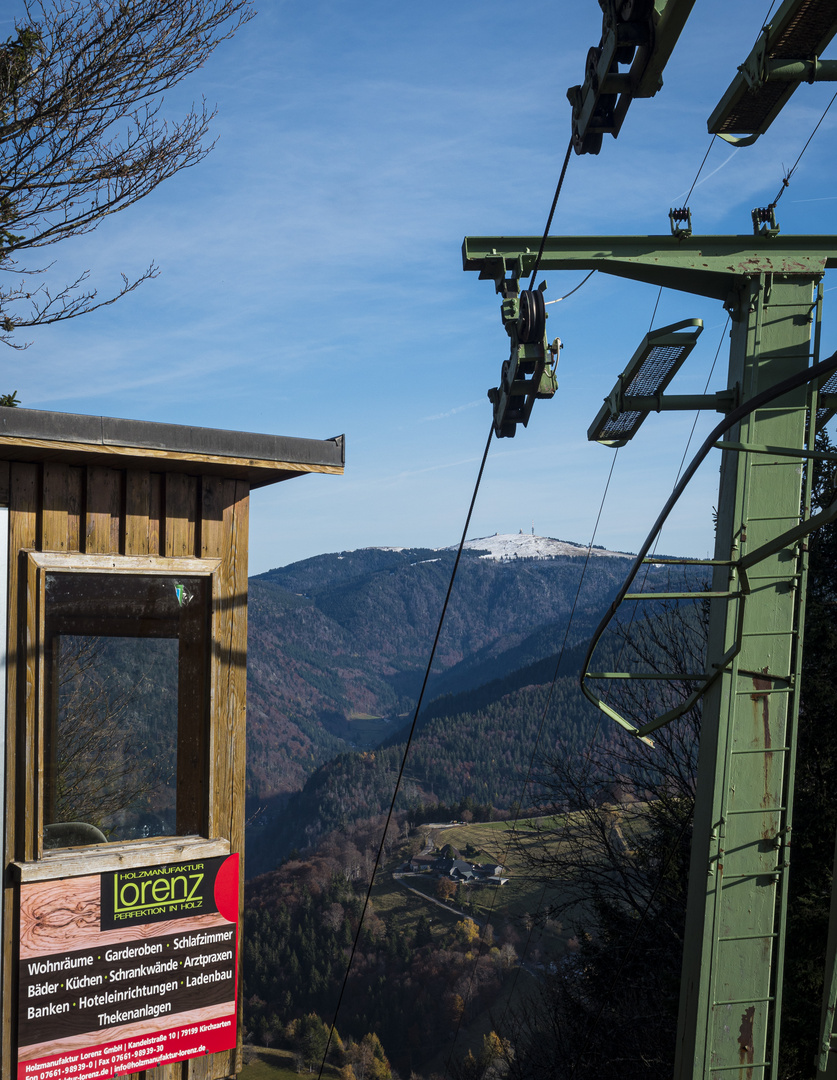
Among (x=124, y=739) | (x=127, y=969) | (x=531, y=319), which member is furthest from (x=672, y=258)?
(x=127, y=969)

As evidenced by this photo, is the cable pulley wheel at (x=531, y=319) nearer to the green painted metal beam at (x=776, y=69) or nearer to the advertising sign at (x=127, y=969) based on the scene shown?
the green painted metal beam at (x=776, y=69)

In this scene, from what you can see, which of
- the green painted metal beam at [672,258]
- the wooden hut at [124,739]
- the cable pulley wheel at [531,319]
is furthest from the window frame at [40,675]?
the green painted metal beam at [672,258]

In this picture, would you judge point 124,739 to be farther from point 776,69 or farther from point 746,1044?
point 776,69

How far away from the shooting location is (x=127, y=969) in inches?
185

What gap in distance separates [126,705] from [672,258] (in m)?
4.26

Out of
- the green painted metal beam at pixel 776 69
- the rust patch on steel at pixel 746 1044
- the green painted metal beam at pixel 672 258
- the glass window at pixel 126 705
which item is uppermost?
the green painted metal beam at pixel 776 69

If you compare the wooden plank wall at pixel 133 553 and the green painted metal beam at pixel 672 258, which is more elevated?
the green painted metal beam at pixel 672 258

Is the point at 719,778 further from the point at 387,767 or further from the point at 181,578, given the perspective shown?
the point at 387,767

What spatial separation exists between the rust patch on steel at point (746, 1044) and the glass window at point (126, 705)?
10.8ft

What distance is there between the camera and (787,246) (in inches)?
234

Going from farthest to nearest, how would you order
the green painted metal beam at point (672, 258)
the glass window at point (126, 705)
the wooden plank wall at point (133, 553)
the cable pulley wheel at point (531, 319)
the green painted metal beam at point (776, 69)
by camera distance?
the green painted metal beam at point (672, 258)
the cable pulley wheel at point (531, 319)
the glass window at point (126, 705)
the wooden plank wall at point (133, 553)
the green painted metal beam at point (776, 69)

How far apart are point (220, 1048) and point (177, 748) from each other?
1.52 metres

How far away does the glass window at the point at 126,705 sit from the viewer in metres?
4.78

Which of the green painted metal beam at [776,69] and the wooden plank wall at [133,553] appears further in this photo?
the wooden plank wall at [133,553]
